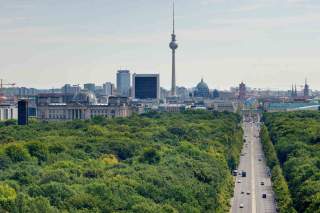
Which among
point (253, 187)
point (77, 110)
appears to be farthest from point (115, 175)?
point (77, 110)

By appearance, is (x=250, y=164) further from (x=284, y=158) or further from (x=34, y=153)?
(x=34, y=153)

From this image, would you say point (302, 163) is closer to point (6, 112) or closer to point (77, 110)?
point (77, 110)

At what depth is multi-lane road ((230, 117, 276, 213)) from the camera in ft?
204

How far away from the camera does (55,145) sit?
256 feet

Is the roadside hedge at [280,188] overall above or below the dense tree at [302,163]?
below

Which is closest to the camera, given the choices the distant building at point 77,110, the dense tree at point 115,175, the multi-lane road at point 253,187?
the dense tree at point 115,175

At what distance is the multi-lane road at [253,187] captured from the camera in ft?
204

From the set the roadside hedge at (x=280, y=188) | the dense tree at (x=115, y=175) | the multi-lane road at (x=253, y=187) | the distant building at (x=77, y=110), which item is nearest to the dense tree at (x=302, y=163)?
the roadside hedge at (x=280, y=188)

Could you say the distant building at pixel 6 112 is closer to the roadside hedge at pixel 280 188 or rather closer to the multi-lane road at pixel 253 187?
the multi-lane road at pixel 253 187

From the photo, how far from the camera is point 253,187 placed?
7475 cm

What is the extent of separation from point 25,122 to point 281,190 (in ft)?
264

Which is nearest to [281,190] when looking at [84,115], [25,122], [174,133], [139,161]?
[139,161]

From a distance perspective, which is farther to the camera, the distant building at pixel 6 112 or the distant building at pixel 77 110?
the distant building at pixel 77 110

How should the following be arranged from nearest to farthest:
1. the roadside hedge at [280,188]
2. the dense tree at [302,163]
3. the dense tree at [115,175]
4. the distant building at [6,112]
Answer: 1. the dense tree at [115,175]
2. the dense tree at [302,163]
3. the roadside hedge at [280,188]
4. the distant building at [6,112]
